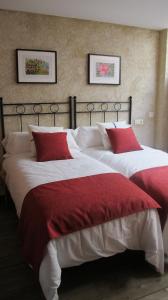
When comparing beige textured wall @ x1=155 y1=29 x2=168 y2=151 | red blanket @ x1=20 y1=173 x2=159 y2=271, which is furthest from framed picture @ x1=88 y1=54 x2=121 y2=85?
red blanket @ x1=20 y1=173 x2=159 y2=271

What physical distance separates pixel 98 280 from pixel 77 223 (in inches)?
22.8

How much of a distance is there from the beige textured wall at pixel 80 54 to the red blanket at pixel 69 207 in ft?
5.77

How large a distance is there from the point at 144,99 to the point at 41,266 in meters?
3.27

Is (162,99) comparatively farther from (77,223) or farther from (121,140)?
(77,223)

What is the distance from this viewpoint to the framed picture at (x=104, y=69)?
12.1ft

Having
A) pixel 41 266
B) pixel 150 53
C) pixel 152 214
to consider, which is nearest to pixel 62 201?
pixel 41 266

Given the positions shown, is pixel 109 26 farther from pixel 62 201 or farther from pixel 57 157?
pixel 62 201

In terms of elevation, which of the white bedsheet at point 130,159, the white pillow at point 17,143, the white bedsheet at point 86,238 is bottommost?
the white bedsheet at point 86,238

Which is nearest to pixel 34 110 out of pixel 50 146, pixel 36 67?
pixel 36 67

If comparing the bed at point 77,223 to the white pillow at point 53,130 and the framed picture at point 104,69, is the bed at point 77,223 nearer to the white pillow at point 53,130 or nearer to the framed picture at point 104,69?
the white pillow at point 53,130

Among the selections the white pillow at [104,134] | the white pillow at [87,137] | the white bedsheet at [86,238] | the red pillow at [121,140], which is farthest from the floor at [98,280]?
the white pillow at [87,137]

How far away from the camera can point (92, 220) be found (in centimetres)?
180

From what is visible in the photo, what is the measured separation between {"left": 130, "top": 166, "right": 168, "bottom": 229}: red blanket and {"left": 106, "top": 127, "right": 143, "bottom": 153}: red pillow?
746 millimetres

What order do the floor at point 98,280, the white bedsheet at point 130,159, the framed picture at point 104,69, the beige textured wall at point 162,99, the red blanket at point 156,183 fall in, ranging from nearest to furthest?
the floor at point 98,280, the red blanket at point 156,183, the white bedsheet at point 130,159, the framed picture at point 104,69, the beige textured wall at point 162,99
